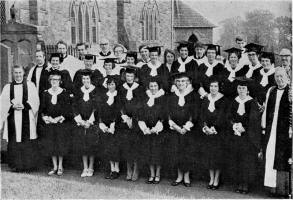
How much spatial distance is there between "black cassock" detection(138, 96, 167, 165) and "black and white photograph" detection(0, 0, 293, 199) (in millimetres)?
15

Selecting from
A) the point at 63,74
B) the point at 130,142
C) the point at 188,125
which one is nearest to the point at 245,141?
the point at 188,125

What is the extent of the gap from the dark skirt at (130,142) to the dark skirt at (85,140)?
1.43 feet

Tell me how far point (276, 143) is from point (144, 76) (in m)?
2.43

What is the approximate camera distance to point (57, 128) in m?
6.78

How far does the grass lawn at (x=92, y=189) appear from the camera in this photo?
18.6 feet

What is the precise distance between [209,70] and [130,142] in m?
1.79

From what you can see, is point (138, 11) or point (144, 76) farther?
point (138, 11)

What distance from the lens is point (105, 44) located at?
316 inches

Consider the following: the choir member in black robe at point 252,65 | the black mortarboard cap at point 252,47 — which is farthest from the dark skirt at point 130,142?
the black mortarboard cap at point 252,47

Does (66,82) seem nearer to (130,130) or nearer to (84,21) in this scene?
(130,130)

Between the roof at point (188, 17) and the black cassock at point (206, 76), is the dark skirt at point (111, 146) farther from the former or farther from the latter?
the roof at point (188, 17)

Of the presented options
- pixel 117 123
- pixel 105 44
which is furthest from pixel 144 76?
pixel 105 44

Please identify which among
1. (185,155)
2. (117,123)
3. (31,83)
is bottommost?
(185,155)

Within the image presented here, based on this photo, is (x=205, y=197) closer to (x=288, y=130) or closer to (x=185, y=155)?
(x=185, y=155)
